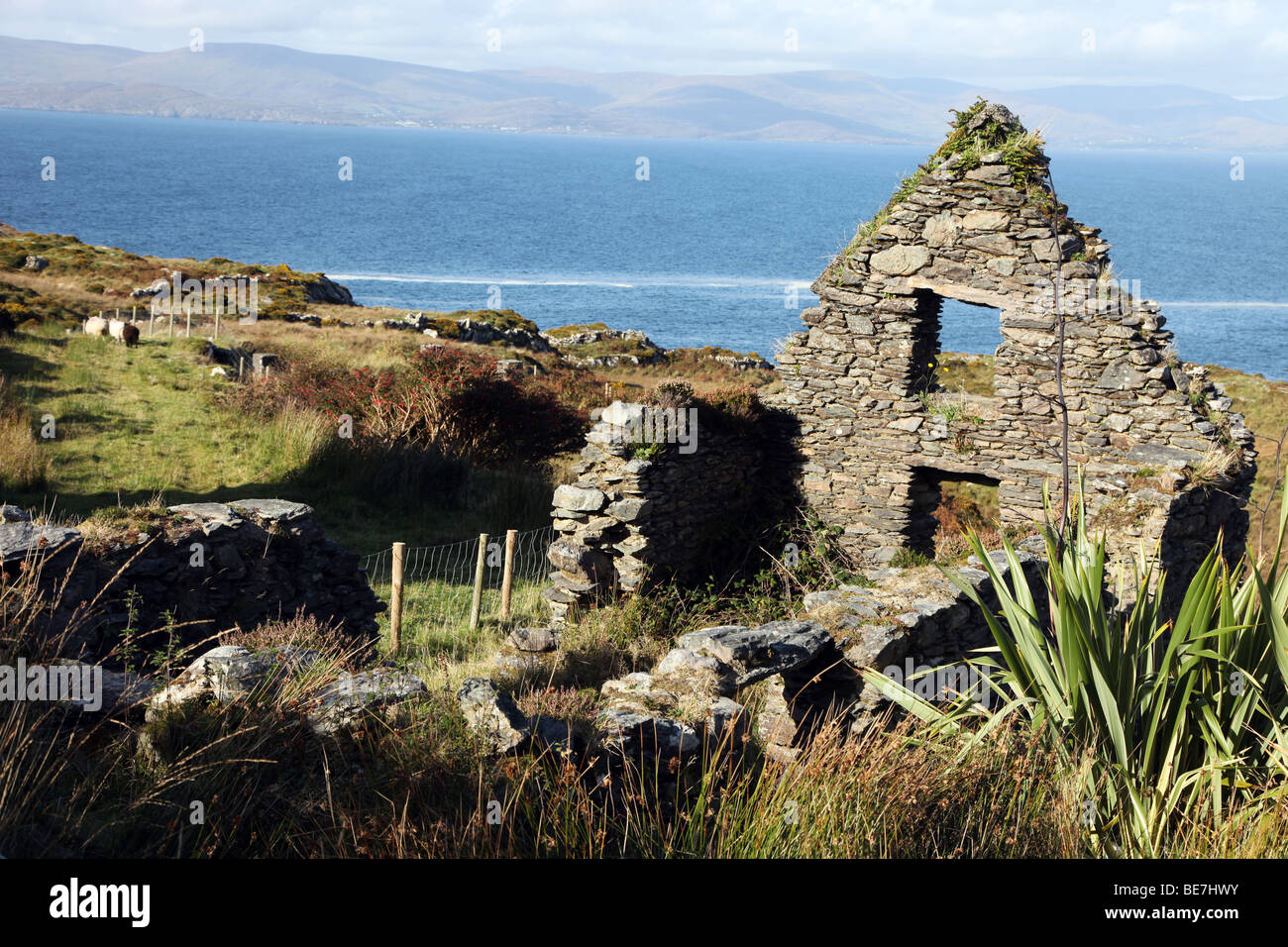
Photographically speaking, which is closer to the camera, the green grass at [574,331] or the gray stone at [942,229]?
the gray stone at [942,229]

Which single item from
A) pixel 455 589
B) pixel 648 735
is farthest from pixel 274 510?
pixel 648 735

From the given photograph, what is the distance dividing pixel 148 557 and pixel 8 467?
7441mm

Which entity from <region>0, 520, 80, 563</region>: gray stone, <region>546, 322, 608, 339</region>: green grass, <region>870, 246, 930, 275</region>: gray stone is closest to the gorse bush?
<region>870, 246, 930, 275</region>: gray stone

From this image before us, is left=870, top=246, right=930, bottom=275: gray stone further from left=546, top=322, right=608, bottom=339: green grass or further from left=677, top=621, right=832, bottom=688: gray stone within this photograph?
left=546, top=322, right=608, bottom=339: green grass

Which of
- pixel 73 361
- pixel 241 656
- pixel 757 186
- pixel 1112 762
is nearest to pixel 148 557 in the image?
pixel 241 656

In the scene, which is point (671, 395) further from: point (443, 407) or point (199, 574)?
point (443, 407)

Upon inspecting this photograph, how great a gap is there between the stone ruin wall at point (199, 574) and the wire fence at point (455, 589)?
70cm

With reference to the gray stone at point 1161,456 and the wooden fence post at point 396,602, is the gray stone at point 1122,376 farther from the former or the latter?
the wooden fence post at point 396,602

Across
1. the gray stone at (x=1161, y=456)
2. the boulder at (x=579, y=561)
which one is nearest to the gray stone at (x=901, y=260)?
the gray stone at (x=1161, y=456)

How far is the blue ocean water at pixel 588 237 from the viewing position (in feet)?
212

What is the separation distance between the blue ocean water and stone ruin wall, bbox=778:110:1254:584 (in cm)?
1596

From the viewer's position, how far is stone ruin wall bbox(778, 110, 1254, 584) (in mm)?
11039
